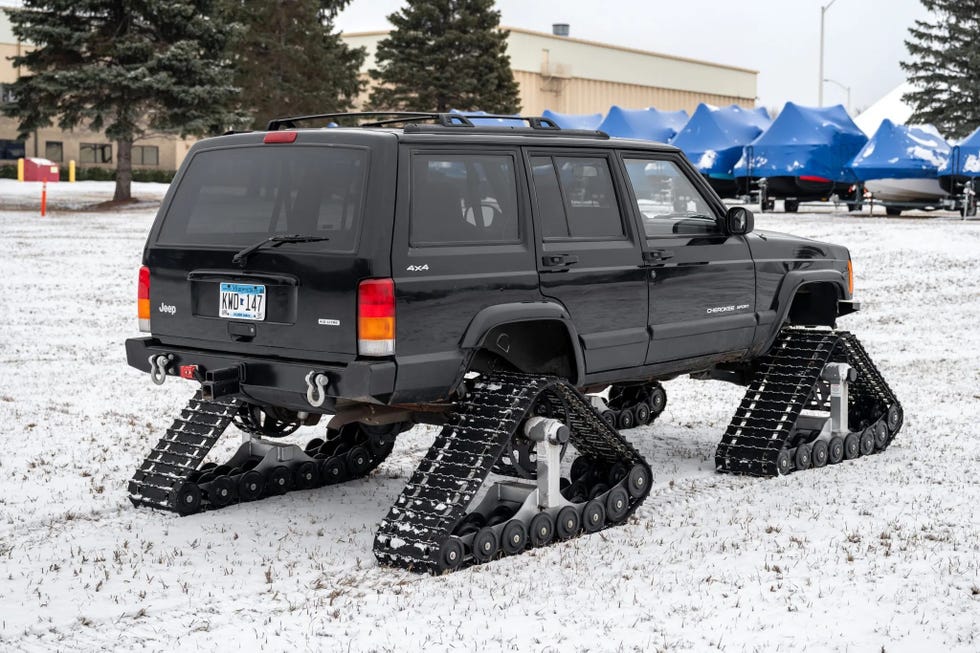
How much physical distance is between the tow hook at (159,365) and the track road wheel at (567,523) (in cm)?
229

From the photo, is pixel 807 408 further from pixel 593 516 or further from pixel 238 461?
pixel 238 461

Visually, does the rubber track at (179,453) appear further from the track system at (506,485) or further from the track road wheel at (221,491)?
the track system at (506,485)

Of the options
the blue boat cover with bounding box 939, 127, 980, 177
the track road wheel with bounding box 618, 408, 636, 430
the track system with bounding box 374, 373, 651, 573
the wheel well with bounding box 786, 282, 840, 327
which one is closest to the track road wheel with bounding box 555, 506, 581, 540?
the track system with bounding box 374, 373, 651, 573

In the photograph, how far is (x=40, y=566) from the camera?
20.4ft

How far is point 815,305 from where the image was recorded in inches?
370

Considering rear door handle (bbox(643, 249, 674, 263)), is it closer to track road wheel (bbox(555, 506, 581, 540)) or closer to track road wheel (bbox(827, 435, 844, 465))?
track road wheel (bbox(555, 506, 581, 540))

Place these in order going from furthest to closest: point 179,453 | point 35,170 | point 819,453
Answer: point 35,170 → point 819,453 → point 179,453

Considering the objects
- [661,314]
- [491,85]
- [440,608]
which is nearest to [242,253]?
[440,608]

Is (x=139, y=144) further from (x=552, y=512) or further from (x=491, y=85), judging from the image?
(x=552, y=512)

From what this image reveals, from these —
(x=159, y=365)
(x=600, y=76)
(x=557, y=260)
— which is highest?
(x=600, y=76)

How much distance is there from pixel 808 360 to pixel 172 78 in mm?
33514

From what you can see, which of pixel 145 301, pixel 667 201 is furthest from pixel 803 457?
pixel 145 301

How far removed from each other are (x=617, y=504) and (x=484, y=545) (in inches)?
41.0

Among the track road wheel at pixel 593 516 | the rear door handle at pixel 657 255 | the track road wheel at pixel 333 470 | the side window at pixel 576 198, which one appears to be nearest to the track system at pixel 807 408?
the rear door handle at pixel 657 255
